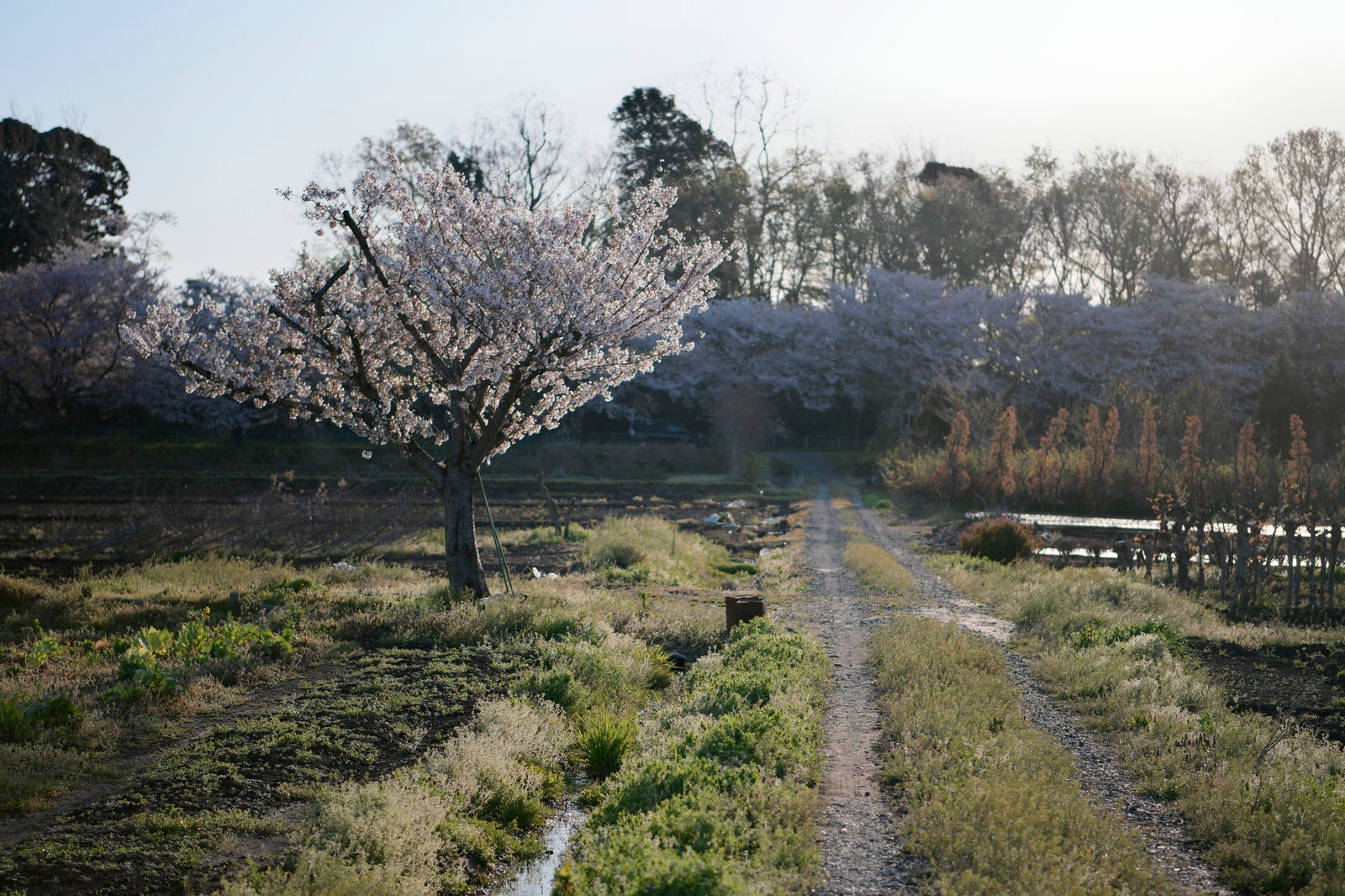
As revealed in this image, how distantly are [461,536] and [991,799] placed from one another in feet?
33.3

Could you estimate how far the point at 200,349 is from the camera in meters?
14.7

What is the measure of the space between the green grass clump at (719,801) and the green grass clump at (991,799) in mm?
782

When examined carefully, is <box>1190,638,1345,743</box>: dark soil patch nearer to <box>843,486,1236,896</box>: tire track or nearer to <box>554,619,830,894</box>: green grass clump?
<box>843,486,1236,896</box>: tire track

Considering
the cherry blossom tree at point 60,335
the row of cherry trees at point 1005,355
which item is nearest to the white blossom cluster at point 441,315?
the row of cherry trees at point 1005,355

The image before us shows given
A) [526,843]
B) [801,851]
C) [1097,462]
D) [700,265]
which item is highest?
[700,265]

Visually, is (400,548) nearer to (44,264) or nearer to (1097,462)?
(1097,462)

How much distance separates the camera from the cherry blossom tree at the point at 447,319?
1481cm

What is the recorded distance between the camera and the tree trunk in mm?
15555

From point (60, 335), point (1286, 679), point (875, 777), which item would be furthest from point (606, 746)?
point (60, 335)

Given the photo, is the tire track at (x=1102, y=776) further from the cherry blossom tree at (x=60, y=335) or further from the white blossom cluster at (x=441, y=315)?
the cherry blossom tree at (x=60, y=335)

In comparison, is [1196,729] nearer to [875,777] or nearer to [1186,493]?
[875,777]

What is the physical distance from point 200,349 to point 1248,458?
2142 centimetres

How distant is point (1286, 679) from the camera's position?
11.4 m

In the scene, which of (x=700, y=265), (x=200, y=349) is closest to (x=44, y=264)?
(x=200, y=349)
